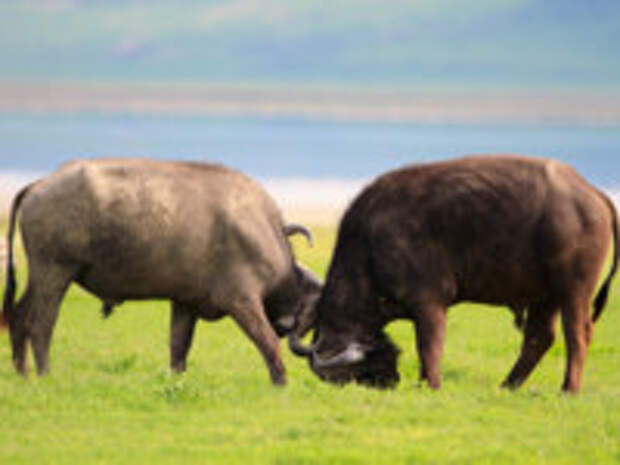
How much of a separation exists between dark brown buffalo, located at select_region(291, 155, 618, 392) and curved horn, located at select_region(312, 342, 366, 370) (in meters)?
0.01

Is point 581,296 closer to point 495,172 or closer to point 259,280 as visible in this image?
point 495,172

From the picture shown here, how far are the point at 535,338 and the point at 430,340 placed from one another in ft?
4.37

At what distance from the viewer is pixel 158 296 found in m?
11.5

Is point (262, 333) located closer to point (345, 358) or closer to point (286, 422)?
point (345, 358)

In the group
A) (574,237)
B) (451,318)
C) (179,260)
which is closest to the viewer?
(574,237)

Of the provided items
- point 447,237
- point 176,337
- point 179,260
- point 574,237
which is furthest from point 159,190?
point 574,237

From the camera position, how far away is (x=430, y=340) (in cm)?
1076

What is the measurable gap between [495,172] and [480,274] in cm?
92

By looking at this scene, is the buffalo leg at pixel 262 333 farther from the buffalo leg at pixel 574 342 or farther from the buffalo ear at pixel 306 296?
the buffalo leg at pixel 574 342

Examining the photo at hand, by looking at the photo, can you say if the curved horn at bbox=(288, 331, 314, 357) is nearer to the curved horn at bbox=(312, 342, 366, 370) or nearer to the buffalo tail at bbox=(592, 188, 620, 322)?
the curved horn at bbox=(312, 342, 366, 370)

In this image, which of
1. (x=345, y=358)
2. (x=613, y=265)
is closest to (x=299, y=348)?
(x=345, y=358)

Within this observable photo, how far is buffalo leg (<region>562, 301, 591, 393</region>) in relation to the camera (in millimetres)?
10570

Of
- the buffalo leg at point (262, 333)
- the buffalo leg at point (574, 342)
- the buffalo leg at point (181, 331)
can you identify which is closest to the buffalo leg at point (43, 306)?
the buffalo leg at point (181, 331)

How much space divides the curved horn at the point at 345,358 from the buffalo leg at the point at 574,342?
187 cm
